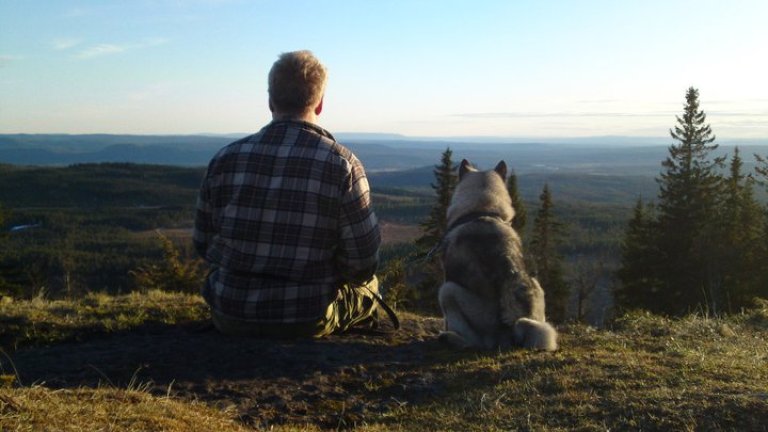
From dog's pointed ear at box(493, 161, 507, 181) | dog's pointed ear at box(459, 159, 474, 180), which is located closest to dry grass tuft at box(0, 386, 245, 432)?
dog's pointed ear at box(459, 159, 474, 180)

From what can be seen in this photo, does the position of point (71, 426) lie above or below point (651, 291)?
above

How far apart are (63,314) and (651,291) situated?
33.5 meters

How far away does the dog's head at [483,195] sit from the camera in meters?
8.13

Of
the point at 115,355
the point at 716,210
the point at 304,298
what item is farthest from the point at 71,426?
the point at 716,210

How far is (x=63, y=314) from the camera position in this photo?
7.49m

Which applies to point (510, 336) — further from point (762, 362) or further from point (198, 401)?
point (198, 401)

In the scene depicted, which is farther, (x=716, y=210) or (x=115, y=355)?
(x=716, y=210)

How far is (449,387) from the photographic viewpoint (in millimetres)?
5594

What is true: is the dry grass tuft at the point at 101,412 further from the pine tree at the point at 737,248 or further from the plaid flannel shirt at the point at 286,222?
the pine tree at the point at 737,248

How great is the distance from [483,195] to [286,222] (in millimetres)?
3186

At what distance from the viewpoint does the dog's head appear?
26.7 ft

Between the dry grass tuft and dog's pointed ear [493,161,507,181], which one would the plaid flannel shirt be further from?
dog's pointed ear [493,161,507,181]

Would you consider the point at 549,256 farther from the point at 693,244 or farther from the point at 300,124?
the point at 300,124

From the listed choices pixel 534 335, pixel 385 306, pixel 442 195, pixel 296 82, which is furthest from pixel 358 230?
pixel 442 195
